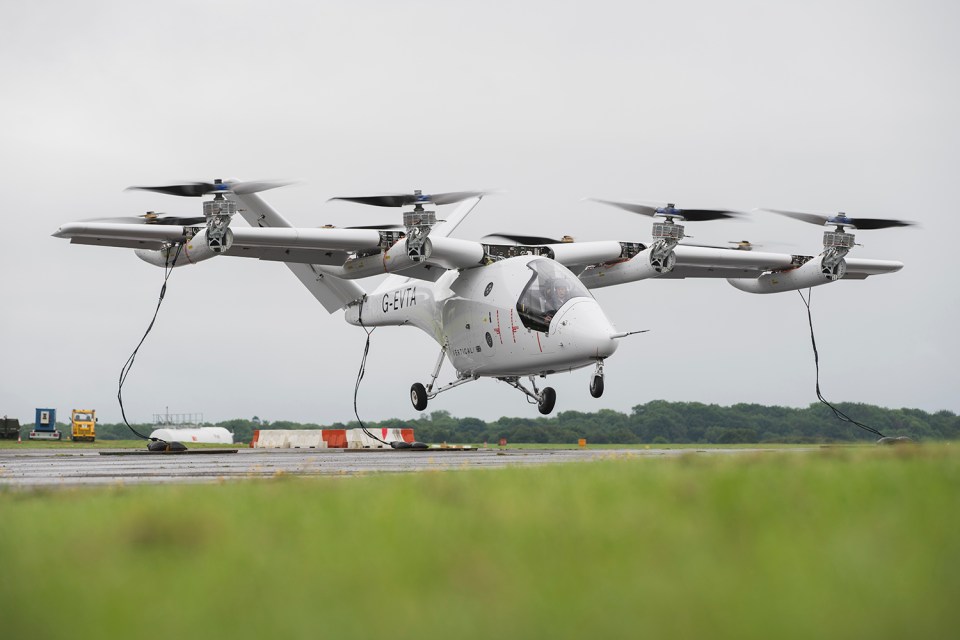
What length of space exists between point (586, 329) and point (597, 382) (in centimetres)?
230

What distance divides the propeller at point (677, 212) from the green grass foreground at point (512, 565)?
2614 centimetres

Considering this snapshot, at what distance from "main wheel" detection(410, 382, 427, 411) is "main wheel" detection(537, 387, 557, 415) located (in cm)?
454

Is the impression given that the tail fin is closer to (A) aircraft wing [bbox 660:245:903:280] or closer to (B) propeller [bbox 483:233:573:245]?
(B) propeller [bbox 483:233:573:245]

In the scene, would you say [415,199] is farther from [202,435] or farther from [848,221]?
[202,435]

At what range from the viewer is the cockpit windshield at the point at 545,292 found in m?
27.5

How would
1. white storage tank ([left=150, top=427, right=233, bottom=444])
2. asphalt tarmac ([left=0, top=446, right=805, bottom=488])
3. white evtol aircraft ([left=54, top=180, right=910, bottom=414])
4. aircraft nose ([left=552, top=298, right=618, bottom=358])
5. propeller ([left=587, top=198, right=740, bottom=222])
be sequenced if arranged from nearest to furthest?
1. asphalt tarmac ([left=0, top=446, right=805, bottom=488])
2. aircraft nose ([left=552, top=298, right=618, bottom=358])
3. white evtol aircraft ([left=54, top=180, right=910, bottom=414])
4. propeller ([left=587, top=198, right=740, bottom=222])
5. white storage tank ([left=150, top=427, right=233, bottom=444])

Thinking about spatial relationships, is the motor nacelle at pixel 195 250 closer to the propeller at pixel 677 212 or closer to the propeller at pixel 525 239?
the propeller at pixel 525 239

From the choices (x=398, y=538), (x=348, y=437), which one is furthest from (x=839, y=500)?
(x=348, y=437)

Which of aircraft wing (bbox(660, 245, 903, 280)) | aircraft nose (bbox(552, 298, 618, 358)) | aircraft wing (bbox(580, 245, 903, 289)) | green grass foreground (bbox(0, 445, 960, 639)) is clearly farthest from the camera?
aircraft wing (bbox(660, 245, 903, 280))

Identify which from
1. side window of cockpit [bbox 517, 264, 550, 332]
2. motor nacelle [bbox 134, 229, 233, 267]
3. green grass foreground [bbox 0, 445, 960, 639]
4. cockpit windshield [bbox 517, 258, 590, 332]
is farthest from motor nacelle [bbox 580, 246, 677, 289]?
green grass foreground [bbox 0, 445, 960, 639]

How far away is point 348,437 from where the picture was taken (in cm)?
3650

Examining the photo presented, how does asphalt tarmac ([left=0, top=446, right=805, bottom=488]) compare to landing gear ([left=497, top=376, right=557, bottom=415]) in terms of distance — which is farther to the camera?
landing gear ([left=497, top=376, right=557, bottom=415])

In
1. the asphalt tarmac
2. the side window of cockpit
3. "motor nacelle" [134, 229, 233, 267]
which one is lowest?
the asphalt tarmac

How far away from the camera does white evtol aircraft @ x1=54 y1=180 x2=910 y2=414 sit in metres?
27.5
